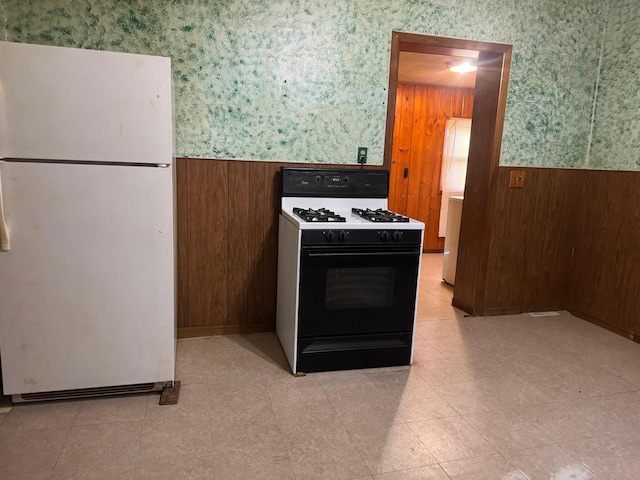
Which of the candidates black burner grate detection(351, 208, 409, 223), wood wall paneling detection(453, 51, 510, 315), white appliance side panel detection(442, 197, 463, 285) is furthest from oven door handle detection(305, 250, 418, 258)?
white appliance side panel detection(442, 197, 463, 285)

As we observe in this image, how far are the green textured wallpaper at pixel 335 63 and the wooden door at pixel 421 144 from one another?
2348mm

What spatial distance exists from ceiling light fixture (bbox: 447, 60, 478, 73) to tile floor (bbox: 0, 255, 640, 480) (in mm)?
2942

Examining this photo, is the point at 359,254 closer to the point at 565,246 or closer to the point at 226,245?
the point at 226,245

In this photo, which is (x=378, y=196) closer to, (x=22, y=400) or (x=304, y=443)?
(x=304, y=443)

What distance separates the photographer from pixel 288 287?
2.65 m

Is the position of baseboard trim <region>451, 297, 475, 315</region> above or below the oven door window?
→ below

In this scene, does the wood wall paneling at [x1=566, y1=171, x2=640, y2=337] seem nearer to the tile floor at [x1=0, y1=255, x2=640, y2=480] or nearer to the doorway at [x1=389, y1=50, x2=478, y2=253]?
the tile floor at [x1=0, y1=255, x2=640, y2=480]

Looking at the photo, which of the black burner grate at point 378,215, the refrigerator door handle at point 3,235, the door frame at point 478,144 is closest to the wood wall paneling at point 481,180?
the door frame at point 478,144

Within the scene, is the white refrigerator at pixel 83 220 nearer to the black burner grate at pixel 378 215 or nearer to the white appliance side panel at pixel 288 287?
the white appliance side panel at pixel 288 287

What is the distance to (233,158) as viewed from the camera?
2867 millimetres

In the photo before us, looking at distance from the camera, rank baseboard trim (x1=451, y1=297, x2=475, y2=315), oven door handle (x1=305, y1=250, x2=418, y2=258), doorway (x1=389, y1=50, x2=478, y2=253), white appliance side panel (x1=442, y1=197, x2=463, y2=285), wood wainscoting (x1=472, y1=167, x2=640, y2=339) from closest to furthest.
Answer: oven door handle (x1=305, y1=250, x2=418, y2=258) → wood wainscoting (x1=472, y1=167, x2=640, y2=339) → baseboard trim (x1=451, y1=297, x2=475, y2=315) → white appliance side panel (x1=442, y1=197, x2=463, y2=285) → doorway (x1=389, y1=50, x2=478, y2=253)

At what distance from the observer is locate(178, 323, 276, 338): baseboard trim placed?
2.98m

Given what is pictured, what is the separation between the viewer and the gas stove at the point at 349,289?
240 centimetres

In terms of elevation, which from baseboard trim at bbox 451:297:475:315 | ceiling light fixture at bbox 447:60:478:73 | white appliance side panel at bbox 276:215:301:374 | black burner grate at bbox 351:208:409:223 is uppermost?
ceiling light fixture at bbox 447:60:478:73
